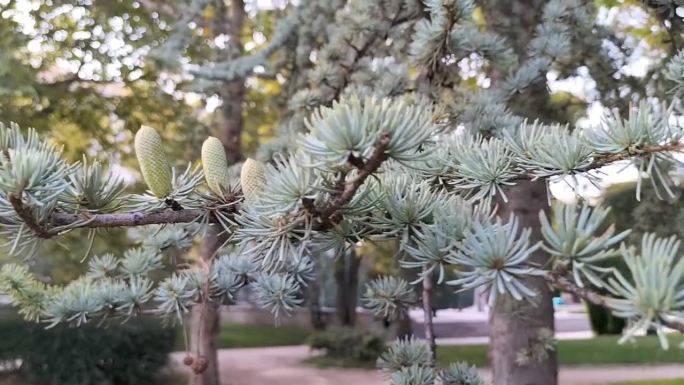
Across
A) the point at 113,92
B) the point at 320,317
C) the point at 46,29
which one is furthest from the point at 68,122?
the point at 320,317

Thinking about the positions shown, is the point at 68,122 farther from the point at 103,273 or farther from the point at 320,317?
the point at 320,317

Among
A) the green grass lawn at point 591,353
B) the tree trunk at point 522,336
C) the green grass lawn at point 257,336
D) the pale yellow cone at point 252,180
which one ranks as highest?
the pale yellow cone at point 252,180

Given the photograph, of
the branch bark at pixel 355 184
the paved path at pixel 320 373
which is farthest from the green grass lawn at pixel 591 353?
the branch bark at pixel 355 184

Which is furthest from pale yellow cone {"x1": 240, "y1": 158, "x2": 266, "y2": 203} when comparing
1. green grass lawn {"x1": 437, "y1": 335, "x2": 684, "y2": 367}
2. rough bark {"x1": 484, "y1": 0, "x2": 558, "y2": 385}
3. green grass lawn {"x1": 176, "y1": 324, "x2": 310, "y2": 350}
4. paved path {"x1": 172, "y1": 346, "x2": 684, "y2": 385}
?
green grass lawn {"x1": 176, "y1": 324, "x2": 310, "y2": 350}

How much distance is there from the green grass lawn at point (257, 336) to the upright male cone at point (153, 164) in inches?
562

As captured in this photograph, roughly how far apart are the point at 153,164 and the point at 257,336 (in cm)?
1681

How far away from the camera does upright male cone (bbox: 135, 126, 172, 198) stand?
112 cm

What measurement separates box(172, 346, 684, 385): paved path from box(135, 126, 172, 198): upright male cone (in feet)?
26.9

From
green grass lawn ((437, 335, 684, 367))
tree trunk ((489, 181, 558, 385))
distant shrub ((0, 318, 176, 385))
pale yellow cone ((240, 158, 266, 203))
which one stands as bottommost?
green grass lawn ((437, 335, 684, 367))

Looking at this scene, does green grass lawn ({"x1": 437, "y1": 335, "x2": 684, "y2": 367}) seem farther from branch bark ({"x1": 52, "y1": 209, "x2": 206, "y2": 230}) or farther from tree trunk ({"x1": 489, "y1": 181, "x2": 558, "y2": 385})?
branch bark ({"x1": 52, "y1": 209, "x2": 206, "y2": 230})

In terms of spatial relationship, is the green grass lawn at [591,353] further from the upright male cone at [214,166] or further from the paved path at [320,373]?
the upright male cone at [214,166]

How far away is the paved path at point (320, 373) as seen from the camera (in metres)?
9.88

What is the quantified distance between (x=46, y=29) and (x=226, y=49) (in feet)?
5.53

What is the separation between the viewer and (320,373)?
1130cm
